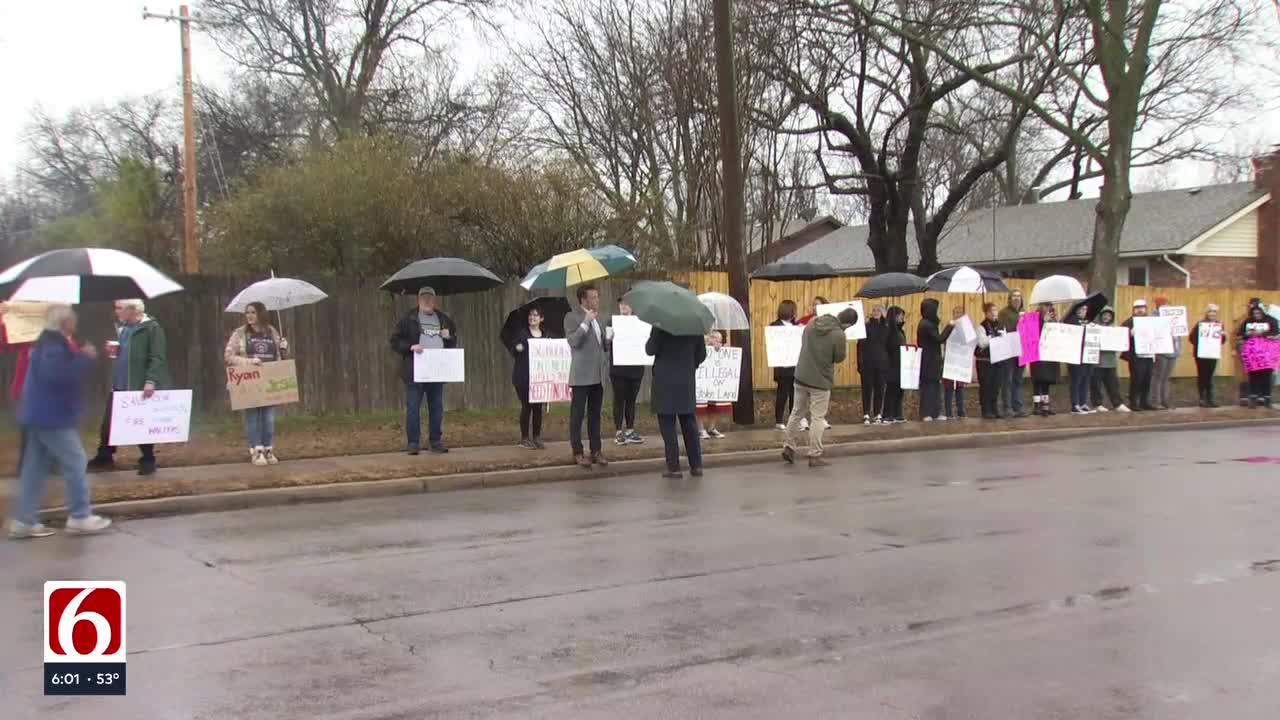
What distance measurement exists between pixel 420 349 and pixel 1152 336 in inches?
536

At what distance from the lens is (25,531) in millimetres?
8664

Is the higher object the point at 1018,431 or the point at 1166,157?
the point at 1166,157

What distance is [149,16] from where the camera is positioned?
25422 millimetres

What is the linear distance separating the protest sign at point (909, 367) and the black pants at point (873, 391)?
34 cm

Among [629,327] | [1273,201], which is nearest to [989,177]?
[1273,201]

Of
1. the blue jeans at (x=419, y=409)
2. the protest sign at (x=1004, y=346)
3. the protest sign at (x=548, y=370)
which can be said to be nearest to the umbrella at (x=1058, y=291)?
the protest sign at (x=1004, y=346)

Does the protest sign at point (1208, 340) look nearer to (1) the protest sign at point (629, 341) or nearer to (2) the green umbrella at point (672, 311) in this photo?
(1) the protest sign at point (629, 341)

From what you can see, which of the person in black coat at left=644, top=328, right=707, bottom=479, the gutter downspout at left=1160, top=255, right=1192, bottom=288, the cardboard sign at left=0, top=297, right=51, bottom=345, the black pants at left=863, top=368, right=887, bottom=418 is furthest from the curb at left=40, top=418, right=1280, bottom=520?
the gutter downspout at left=1160, top=255, right=1192, bottom=288

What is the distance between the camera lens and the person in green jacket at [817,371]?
507 inches

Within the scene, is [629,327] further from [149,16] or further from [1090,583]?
[149,16]

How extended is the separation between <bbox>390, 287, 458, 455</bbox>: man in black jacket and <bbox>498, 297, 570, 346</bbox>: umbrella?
2.33ft

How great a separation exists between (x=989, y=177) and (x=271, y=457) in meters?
51.2

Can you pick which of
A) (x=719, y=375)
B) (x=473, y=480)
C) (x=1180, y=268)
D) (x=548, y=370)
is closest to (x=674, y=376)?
(x=473, y=480)

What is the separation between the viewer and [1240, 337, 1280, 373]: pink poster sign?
66.5 feet
